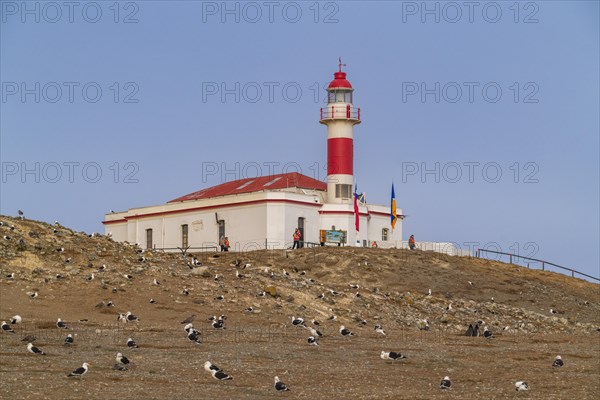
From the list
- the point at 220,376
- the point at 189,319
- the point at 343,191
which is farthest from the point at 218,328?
the point at 343,191

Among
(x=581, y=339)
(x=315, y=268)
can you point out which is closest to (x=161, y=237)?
(x=315, y=268)

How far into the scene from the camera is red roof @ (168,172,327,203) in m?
70.4

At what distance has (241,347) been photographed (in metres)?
34.6

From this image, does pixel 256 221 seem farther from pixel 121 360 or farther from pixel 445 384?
pixel 445 384

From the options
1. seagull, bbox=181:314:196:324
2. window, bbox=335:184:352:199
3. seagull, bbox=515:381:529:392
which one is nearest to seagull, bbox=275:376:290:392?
seagull, bbox=515:381:529:392

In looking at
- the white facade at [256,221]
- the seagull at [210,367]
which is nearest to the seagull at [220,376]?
the seagull at [210,367]

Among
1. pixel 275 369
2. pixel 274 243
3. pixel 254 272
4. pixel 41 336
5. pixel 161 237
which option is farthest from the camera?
pixel 161 237

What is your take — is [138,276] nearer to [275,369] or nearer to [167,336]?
[167,336]

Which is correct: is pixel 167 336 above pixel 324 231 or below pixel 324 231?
below

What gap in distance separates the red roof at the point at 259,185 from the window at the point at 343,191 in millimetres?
2334

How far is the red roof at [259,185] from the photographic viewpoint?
70375 millimetres

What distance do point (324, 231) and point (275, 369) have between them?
121ft

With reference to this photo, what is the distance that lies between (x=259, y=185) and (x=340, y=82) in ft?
25.1

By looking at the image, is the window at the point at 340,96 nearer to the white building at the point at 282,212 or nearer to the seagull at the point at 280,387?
the white building at the point at 282,212
